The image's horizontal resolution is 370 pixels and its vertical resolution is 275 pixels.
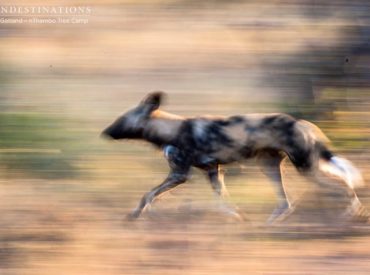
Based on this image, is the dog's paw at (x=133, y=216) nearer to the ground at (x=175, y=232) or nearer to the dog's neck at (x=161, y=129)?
the ground at (x=175, y=232)

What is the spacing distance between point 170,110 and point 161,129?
2.31 metres

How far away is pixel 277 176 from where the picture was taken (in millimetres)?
6914

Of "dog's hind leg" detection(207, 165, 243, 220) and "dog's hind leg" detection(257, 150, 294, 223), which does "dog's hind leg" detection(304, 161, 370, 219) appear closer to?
"dog's hind leg" detection(257, 150, 294, 223)

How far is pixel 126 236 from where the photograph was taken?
643 centimetres

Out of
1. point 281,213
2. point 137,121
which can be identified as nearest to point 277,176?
point 281,213

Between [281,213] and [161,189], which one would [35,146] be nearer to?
[161,189]

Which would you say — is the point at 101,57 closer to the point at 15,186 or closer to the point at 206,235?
the point at 15,186

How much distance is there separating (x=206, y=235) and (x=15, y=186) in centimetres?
144

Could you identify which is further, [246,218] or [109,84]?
[109,84]

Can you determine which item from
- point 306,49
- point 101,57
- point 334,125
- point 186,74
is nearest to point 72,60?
point 101,57

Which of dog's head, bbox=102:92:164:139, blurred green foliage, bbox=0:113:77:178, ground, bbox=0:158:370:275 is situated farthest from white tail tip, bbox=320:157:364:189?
blurred green foliage, bbox=0:113:77:178

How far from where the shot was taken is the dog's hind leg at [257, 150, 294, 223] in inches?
266

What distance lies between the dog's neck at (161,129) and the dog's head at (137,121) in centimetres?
3

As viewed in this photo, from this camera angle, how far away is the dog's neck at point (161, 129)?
6.84 m
